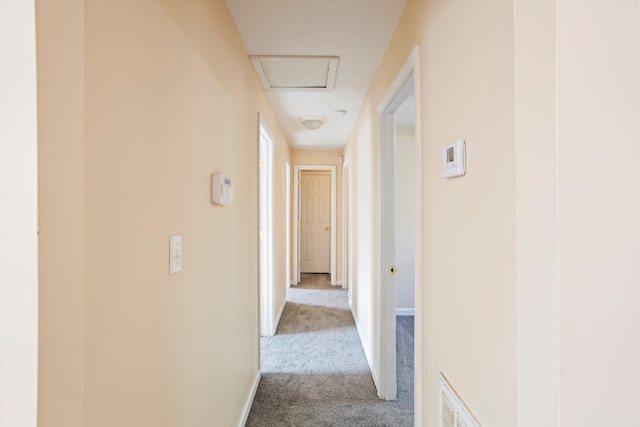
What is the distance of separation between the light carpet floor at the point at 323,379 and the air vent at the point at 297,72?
2.32 metres

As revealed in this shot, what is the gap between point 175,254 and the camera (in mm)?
1004

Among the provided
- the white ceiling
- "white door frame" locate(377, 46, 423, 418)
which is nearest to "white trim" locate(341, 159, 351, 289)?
the white ceiling

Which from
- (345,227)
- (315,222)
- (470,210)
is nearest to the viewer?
(470,210)

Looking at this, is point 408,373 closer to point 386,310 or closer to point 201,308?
point 386,310

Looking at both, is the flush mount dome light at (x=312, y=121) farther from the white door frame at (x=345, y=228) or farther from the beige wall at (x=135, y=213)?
the beige wall at (x=135, y=213)

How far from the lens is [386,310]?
2.14 metres

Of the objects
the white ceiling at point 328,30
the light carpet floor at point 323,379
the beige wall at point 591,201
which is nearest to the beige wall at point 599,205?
the beige wall at point 591,201

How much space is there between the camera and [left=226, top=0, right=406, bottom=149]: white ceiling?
1588mm

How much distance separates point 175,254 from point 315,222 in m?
5.47

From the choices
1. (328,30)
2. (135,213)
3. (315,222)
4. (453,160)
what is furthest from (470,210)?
(315,222)

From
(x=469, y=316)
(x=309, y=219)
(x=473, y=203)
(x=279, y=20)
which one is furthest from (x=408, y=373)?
(x=309, y=219)

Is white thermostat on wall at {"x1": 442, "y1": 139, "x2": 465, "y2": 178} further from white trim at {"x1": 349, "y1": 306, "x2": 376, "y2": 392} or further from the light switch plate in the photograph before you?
white trim at {"x1": 349, "y1": 306, "x2": 376, "y2": 392}

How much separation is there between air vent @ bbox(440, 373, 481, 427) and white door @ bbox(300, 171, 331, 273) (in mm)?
5378

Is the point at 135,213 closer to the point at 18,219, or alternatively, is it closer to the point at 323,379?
the point at 18,219
